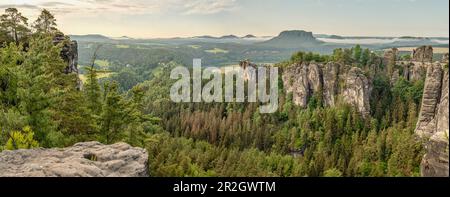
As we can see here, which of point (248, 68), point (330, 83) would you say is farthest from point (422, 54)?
point (248, 68)

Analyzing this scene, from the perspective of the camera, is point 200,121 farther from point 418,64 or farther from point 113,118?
point 113,118

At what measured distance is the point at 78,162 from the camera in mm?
9562

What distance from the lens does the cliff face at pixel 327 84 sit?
58.6m

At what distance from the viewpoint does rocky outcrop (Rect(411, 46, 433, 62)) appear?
2262 inches

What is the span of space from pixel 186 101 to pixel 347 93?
26.3 meters

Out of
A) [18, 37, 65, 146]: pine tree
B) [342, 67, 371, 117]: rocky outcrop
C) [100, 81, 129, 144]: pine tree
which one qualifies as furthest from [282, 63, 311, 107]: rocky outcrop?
[18, 37, 65, 146]: pine tree

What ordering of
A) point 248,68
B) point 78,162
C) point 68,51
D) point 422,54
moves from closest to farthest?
1. point 78,162
2. point 68,51
3. point 422,54
4. point 248,68

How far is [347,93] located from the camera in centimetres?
6047

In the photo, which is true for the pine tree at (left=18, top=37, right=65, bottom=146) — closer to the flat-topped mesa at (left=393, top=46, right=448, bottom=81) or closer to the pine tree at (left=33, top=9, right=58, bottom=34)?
the pine tree at (left=33, top=9, right=58, bottom=34)

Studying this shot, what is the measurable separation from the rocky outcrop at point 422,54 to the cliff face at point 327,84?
311 inches

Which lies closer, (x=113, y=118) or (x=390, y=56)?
(x=113, y=118)

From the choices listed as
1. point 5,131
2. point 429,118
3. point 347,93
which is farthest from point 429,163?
point 347,93

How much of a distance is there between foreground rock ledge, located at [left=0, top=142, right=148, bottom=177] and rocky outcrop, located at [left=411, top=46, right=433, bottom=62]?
54814mm

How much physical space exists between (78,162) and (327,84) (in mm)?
57476
